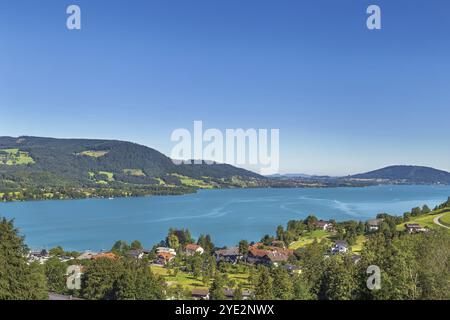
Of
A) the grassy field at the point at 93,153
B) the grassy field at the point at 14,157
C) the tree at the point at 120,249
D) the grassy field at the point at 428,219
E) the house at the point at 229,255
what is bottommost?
the house at the point at 229,255

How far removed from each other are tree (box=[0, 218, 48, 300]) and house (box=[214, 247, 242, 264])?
61.4 feet

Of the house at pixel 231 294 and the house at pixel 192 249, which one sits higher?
the house at pixel 231 294

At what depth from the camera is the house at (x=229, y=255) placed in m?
30.2

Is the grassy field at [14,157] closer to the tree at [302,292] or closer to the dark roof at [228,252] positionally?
the dark roof at [228,252]

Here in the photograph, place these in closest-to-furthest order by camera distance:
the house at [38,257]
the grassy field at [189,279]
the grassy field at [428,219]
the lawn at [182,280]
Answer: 1. the lawn at [182,280]
2. the grassy field at [189,279]
3. the house at [38,257]
4. the grassy field at [428,219]

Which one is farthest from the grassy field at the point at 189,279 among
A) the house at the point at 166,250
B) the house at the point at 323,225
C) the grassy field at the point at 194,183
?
the grassy field at the point at 194,183

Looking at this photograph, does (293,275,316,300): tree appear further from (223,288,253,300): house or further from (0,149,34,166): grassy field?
(0,149,34,166): grassy field

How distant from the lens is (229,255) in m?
30.8

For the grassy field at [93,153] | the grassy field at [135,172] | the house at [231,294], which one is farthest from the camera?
the grassy field at [93,153]

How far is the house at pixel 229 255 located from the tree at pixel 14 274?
18720 mm

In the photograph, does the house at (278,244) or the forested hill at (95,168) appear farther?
the forested hill at (95,168)

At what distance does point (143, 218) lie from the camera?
62.2 meters
